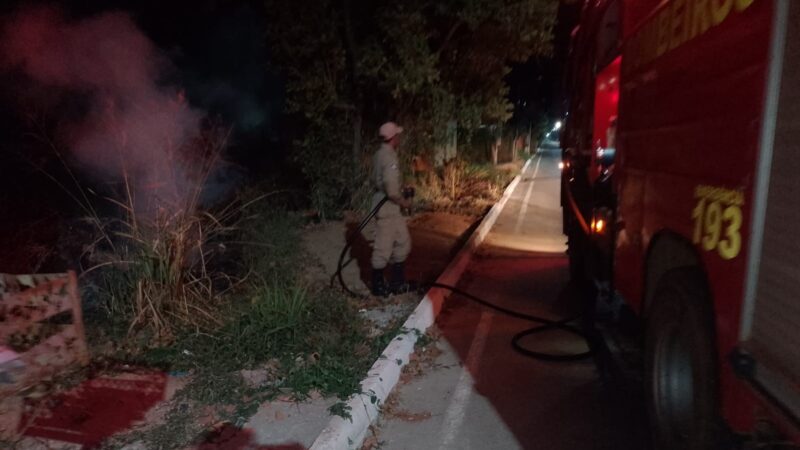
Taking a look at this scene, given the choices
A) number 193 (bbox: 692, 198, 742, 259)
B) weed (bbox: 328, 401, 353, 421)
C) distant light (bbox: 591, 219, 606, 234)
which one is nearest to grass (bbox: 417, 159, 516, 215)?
distant light (bbox: 591, 219, 606, 234)

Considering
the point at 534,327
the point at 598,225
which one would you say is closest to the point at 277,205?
the point at 534,327

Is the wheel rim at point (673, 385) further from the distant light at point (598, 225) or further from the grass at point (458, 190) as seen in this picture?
the grass at point (458, 190)

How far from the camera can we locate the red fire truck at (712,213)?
2221mm

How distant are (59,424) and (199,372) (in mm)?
952

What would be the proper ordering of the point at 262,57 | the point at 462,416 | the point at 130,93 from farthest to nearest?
the point at 262,57 < the point at 130,93 < the point at 462,416

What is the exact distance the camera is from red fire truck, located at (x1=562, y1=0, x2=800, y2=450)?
222 cm

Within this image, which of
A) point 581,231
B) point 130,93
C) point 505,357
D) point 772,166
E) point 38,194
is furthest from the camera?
point 130,93

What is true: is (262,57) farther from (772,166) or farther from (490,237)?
(772,166)

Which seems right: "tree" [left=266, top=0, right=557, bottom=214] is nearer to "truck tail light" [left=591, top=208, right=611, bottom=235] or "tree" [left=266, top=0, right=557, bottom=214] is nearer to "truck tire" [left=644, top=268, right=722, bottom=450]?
"truck tail light" [left=591, top=208, right=611, bottom=235]

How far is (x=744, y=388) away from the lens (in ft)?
7.87

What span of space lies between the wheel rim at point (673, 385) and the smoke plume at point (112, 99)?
14.4 ft

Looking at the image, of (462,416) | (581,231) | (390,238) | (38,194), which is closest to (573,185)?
(581,231)

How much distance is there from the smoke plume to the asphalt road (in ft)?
9.90

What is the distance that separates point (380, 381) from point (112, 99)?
541 centimetres
